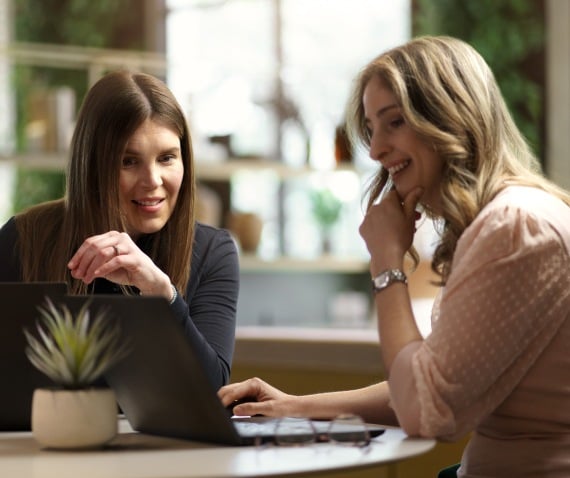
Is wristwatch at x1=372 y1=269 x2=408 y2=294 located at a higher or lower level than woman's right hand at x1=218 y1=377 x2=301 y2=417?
higher

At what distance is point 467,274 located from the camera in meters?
1.73

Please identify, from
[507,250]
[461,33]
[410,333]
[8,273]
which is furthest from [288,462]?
[461,33]

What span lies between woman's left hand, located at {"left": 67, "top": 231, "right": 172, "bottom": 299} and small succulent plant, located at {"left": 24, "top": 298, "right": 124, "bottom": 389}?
0.90 ft

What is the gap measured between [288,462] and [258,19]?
21.1 feet

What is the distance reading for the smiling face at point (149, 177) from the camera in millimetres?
2467

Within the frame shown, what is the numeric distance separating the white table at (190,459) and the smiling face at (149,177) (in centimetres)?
79

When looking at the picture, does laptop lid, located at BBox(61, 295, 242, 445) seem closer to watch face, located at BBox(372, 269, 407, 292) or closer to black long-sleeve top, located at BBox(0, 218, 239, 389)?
watch face, located at BBox(372, 269, 407, 292)

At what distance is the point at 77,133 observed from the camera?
2.54 meters

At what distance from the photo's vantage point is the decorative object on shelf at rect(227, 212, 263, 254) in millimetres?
6910

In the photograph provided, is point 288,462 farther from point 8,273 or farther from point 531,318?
point 8,273

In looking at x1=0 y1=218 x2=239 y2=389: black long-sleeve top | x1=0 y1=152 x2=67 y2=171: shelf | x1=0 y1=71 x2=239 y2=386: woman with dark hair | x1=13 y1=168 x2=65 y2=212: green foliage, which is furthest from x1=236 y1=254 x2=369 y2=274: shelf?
x1=0 y1=71 x2=239 y2=386: woman with dark hair

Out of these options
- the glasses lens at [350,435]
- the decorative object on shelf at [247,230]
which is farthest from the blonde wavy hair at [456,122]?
the decorative object on shelf at [247,230]

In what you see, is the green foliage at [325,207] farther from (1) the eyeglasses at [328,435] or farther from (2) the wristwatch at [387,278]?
(1) the eyeglasses at [328,435]

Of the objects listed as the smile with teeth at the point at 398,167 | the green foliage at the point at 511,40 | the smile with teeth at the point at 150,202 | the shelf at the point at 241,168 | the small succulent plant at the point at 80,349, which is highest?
the green foliage at the point at 511,40
